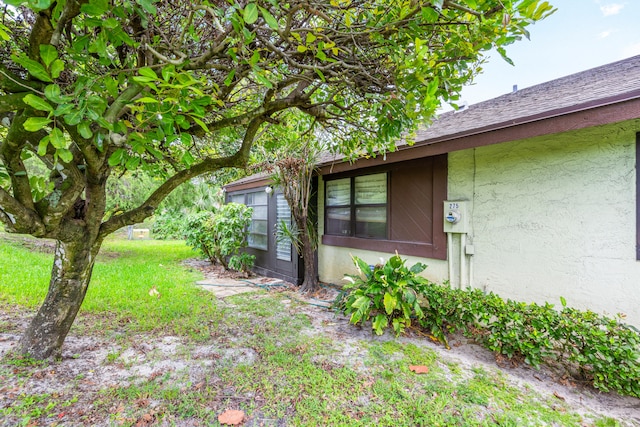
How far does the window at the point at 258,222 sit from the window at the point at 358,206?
73.9 inches

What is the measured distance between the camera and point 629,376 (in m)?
2.37

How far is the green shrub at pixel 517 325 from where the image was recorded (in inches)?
96.5

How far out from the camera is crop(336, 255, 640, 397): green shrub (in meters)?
2.45

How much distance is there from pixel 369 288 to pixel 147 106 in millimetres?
3072

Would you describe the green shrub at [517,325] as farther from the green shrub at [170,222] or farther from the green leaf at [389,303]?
the green shrub at [170,222]

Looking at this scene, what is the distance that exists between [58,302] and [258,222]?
5.19 meters

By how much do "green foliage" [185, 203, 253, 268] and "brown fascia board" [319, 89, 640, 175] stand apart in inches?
176

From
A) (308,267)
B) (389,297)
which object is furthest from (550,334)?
(308,267)

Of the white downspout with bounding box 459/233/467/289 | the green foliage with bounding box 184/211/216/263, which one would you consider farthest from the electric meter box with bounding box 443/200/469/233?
the green foliage with bounding box 184/211/216/263

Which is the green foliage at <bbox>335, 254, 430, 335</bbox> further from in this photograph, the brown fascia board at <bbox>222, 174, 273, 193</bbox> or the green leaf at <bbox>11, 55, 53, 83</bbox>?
the brown fascia board at <bbox>222, 174, 273, 193</bbox>

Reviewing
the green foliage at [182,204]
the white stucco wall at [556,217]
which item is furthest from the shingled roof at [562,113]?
the green foliage at [182,204]

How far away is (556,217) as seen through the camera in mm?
3314

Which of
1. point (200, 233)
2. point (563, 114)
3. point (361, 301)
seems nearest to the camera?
point (563, 114)

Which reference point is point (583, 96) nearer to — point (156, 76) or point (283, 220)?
point (156, 76)
